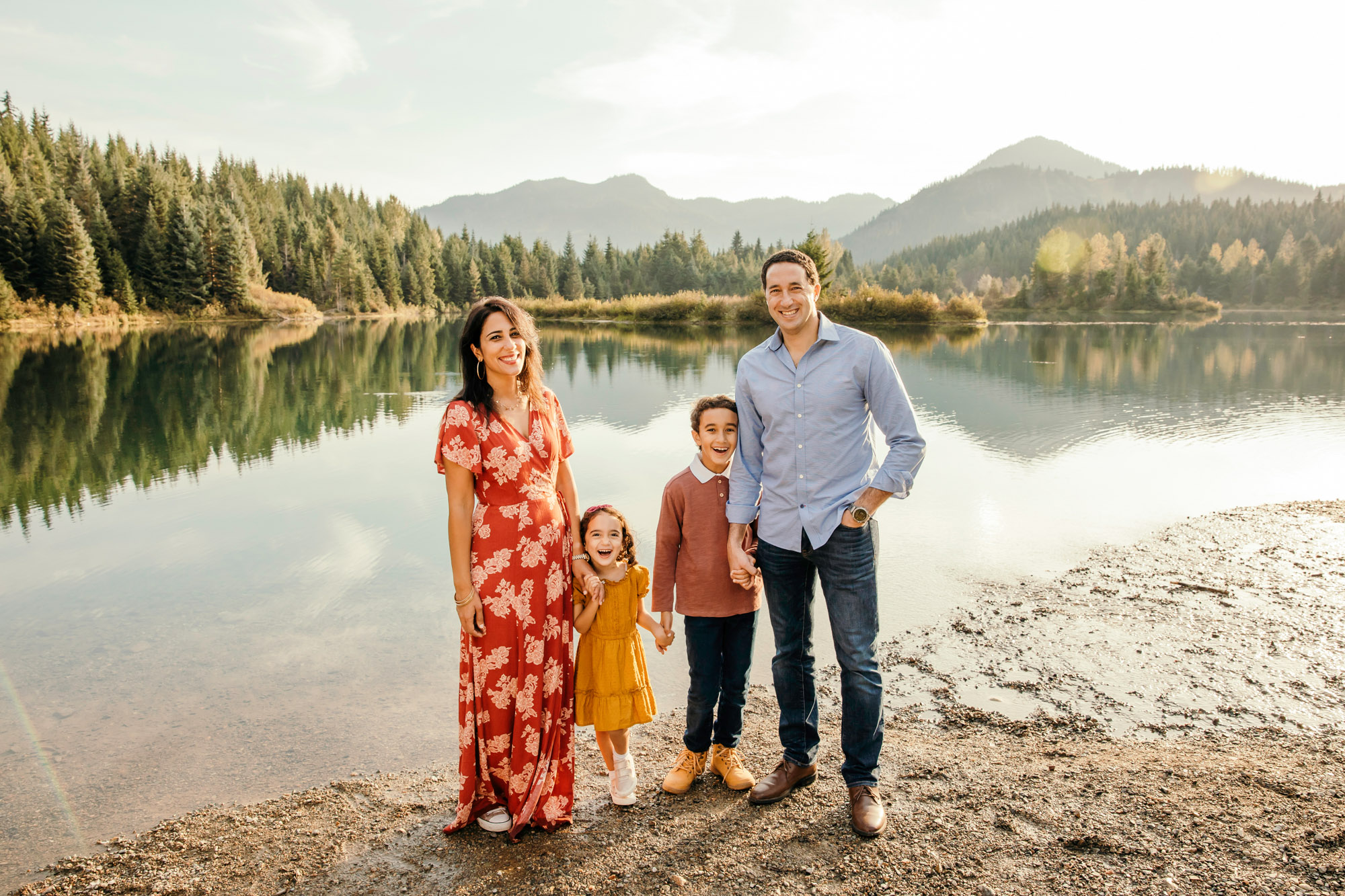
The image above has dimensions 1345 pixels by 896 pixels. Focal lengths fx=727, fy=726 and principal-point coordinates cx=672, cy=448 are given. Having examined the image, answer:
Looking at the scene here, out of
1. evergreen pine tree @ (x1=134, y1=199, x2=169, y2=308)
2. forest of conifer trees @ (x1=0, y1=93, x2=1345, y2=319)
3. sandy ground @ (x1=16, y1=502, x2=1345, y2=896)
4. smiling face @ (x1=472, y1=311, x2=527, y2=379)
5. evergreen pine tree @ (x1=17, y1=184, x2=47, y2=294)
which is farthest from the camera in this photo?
evergreen pine tree @ (x1=134, y1=199, x2=169, y2=308)

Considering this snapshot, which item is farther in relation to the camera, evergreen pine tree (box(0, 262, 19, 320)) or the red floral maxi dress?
evergreen pine tree (box(0, 262, 19, 320))

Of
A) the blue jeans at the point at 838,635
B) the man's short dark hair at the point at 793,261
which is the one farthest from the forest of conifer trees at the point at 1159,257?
the blue jeans at the point at 838,635

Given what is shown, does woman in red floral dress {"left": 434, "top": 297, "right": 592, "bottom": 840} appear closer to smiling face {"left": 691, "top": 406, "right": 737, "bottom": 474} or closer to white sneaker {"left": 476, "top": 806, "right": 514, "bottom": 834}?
white sneaker {"left": 476, "top": 806, "right": 514, "bottom": 834}

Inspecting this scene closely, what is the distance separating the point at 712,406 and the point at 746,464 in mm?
313

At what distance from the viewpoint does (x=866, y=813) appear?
302 cm

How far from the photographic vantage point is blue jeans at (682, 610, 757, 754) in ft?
11.1

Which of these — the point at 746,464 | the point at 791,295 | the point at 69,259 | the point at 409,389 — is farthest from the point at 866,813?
the point at 69,259

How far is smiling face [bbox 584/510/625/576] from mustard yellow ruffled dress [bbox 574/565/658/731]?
11 centimetres

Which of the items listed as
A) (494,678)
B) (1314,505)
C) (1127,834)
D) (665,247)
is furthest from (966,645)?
(665,247)

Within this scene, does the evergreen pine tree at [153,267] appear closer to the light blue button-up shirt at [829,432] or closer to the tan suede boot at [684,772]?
the tan suede boot at [684,772]

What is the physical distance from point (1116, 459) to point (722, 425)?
1018 cm

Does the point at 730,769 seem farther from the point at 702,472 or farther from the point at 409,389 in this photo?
the point at 409,389

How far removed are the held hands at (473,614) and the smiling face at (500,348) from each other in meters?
0.94

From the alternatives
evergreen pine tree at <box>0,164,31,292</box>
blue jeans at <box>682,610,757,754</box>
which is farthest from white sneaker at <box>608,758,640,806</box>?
evergreen pine tree at <box>0,164,31,292</box>
